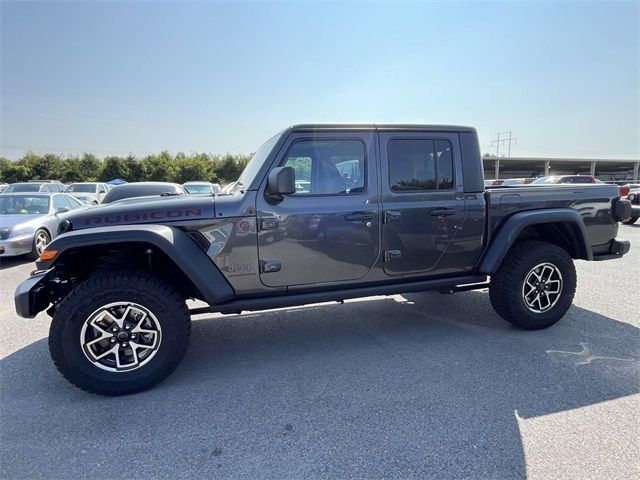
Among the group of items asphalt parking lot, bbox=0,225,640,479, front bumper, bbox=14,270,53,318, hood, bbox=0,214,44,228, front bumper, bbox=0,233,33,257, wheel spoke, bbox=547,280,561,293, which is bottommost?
asphalt parking lot, bbox=0,225,640,479

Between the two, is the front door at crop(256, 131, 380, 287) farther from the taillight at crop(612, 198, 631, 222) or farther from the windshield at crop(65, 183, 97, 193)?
the windshield at crop(65, 183, 97, 193)

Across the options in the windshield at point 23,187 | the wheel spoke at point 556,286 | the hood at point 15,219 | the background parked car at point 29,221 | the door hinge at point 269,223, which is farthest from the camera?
the windshield at point 23,187

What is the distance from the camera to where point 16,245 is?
7.05m

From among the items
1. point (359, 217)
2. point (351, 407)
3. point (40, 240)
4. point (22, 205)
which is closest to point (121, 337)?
point (351, 407)

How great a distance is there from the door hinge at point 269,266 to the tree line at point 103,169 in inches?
1470

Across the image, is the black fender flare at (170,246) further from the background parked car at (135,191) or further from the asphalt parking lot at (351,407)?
the background parked car at (135,191)

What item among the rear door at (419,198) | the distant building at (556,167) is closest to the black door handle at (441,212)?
the rear door at (419,198)

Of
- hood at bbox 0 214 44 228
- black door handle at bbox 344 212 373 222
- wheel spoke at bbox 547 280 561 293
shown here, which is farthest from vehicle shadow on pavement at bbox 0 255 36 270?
wheel spoke at bbox 547 280 561 293

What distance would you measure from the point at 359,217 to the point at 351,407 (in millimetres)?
1526

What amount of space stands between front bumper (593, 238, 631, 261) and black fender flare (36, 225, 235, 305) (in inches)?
160

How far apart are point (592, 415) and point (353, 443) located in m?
1.64

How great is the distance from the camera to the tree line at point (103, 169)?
39.8 m

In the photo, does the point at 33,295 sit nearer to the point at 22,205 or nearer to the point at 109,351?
the point at 109,351

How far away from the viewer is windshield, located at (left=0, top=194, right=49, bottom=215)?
8.04 m
